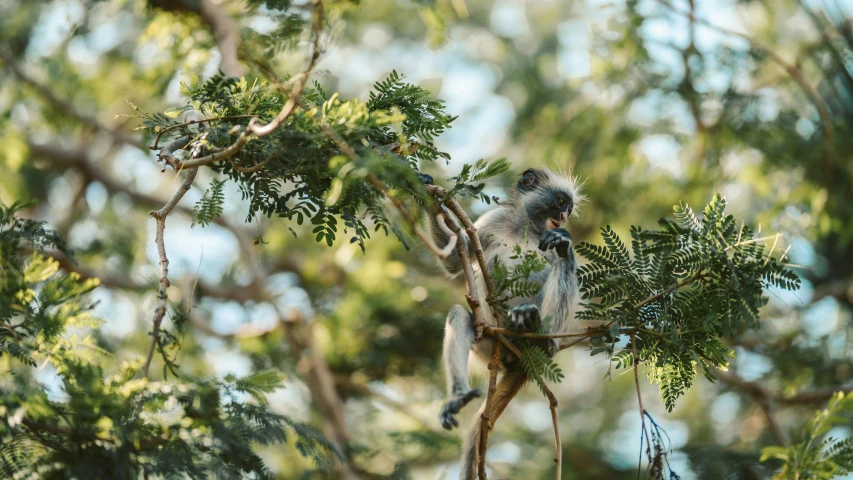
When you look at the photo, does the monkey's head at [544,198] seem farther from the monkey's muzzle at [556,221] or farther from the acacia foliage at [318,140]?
the acacia foliage at [318,140]

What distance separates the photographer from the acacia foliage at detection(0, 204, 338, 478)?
391cm

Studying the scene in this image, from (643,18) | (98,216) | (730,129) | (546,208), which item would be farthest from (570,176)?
(98,216)

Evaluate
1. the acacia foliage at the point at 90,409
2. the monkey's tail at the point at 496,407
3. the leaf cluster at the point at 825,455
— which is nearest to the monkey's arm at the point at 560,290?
the monkey's tail at the point at 496,407

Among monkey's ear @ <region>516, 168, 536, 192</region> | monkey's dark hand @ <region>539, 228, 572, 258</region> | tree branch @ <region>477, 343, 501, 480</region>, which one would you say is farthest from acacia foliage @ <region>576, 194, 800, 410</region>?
monkey's ear @ <region>516, 168, 536, 192</region>

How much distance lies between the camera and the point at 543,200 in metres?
7.03

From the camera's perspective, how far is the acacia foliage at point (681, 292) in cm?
430

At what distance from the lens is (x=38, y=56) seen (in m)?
10.7

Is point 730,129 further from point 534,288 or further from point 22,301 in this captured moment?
point 22,301

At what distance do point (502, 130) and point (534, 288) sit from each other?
11801 millimetres

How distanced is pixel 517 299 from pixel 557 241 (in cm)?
81

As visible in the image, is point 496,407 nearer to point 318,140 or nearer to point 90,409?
point 318,140

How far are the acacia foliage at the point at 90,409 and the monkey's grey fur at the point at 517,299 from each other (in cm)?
120

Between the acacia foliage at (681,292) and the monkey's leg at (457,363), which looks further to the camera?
the monkey's leg at (457,363)

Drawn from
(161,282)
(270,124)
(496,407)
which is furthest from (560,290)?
(161,282)
